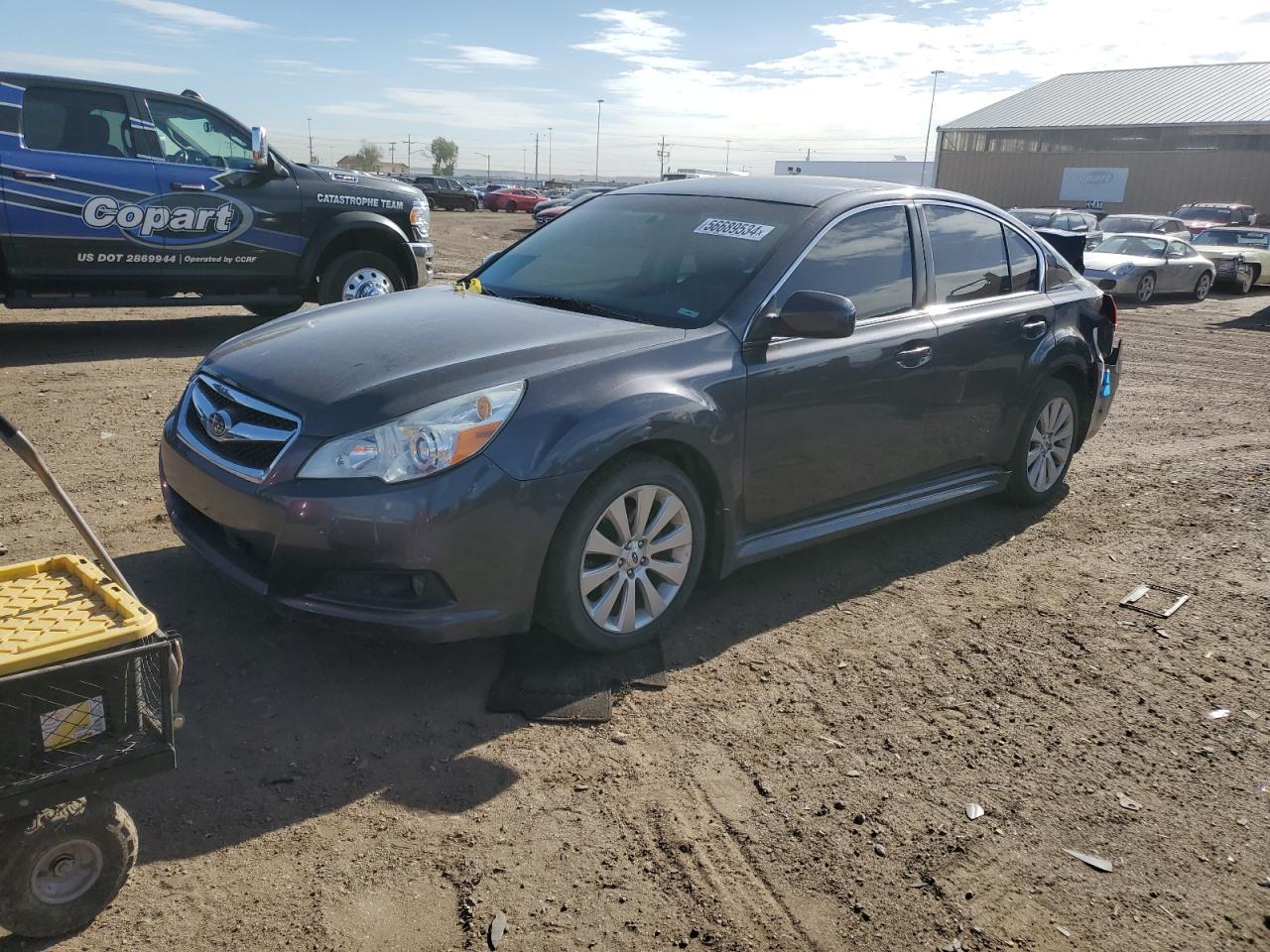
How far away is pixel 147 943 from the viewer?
7.69ft

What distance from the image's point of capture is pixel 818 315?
154 inches

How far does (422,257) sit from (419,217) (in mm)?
383

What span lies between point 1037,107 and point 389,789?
65.0 m

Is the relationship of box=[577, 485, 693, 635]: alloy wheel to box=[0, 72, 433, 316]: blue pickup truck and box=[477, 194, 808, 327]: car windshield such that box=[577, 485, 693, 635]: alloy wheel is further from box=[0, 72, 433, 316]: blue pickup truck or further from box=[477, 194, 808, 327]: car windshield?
box=[0, 72, 433, 316]: blue pickup truck

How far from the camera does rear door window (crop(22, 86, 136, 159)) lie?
8102mm

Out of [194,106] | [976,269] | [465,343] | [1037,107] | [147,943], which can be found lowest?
[147,943]

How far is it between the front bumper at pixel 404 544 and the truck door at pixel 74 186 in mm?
6065

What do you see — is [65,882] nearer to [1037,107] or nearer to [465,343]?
[465,343]

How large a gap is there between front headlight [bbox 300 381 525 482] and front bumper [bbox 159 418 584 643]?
0.13 ft

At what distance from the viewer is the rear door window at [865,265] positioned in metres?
4.29

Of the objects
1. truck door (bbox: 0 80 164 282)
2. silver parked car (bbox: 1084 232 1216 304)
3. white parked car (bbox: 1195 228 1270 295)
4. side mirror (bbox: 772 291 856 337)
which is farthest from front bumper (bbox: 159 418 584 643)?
white parked car (bbox: 1195 228 1270 295)

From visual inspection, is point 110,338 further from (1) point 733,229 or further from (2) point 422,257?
(1) point 733,229

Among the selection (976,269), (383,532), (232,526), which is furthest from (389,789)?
(976,269)

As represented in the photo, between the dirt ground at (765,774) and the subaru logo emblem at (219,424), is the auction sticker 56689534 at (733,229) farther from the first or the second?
the subaru logo emblem at (219,424)
